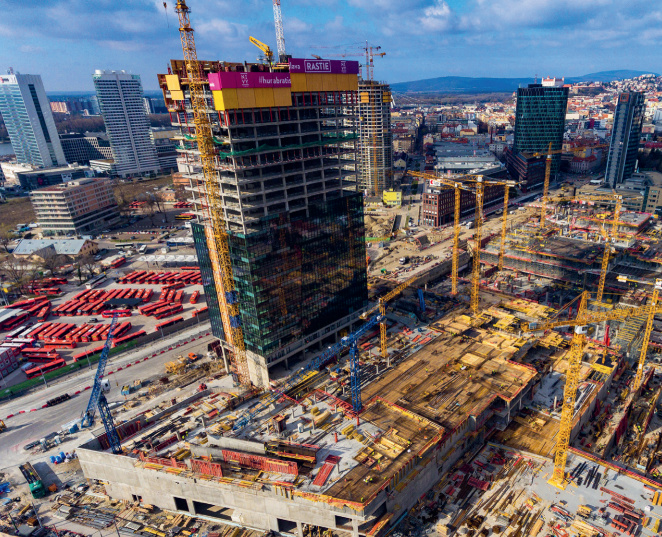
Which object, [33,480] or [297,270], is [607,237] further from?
[33,480]

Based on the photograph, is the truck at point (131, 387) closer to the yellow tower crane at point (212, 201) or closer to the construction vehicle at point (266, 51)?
the yellow tower crane at point (212, 201)

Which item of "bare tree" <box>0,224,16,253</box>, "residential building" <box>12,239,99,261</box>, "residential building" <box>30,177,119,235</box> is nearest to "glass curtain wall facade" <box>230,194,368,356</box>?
"residential building" <box>12,239,99,261</box>

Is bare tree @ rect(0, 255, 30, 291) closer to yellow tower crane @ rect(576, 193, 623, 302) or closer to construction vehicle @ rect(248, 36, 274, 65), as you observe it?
construction vehicle @ rect(248, 36, 274, 65)

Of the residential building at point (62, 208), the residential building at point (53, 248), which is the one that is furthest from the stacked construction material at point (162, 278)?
the residential building at point (62, 208)

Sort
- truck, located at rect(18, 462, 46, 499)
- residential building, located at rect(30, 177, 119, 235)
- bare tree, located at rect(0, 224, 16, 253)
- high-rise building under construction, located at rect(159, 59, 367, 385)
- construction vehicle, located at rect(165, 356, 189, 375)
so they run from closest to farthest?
1. truck, located at rect(18, 462, 46, 499)
2. high-rise building under construction, located at rect(159, 59, 367, 385)
3. construction vehicle, located at rect(165, 356, 189, 375)
4. bare tree, located at rect(0, 224, 16, 253)
5. residential building, located at rect(30, 177, 119, 235)

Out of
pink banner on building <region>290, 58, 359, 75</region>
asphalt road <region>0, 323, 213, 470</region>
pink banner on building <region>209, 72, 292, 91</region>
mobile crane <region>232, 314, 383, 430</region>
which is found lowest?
asphalt road <region>0, 323, 213, 470</region>
